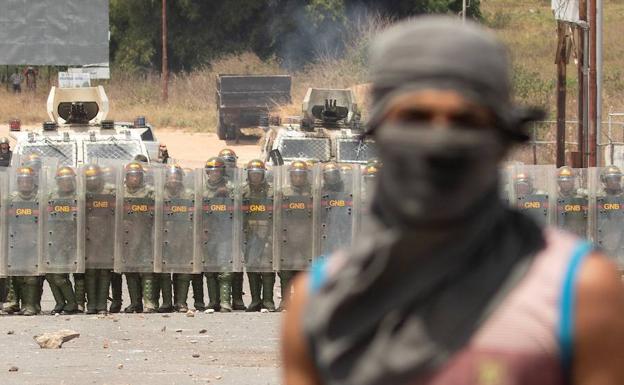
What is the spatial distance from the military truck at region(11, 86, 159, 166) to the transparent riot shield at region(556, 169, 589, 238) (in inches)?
252

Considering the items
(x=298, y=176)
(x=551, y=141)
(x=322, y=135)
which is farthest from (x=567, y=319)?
(x=551, y=141)

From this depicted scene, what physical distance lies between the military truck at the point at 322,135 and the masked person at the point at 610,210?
4230 mm

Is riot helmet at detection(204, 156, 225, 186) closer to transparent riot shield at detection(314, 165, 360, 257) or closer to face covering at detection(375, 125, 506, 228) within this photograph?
transparent riot shield at detection(314, 165, 360, 257)

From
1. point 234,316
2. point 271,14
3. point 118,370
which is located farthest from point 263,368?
point 271,14

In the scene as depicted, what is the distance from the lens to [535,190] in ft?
54.3

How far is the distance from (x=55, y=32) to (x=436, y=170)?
40.5 m

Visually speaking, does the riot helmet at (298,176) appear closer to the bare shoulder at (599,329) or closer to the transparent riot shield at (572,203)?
the transparent riot shield at (572,203)

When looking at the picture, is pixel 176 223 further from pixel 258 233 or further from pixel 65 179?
pixel 65 179

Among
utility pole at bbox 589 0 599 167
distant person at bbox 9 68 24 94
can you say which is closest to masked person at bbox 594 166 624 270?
utility pole at bbox 589 0 599 167

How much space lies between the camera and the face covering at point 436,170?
210cm

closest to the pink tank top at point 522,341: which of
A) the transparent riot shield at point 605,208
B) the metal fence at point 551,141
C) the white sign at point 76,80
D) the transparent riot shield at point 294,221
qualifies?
the transparent riot shield at point 294,221

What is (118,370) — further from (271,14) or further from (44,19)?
(271,14)

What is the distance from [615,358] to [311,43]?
2145 inches

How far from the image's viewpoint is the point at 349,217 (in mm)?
16359
